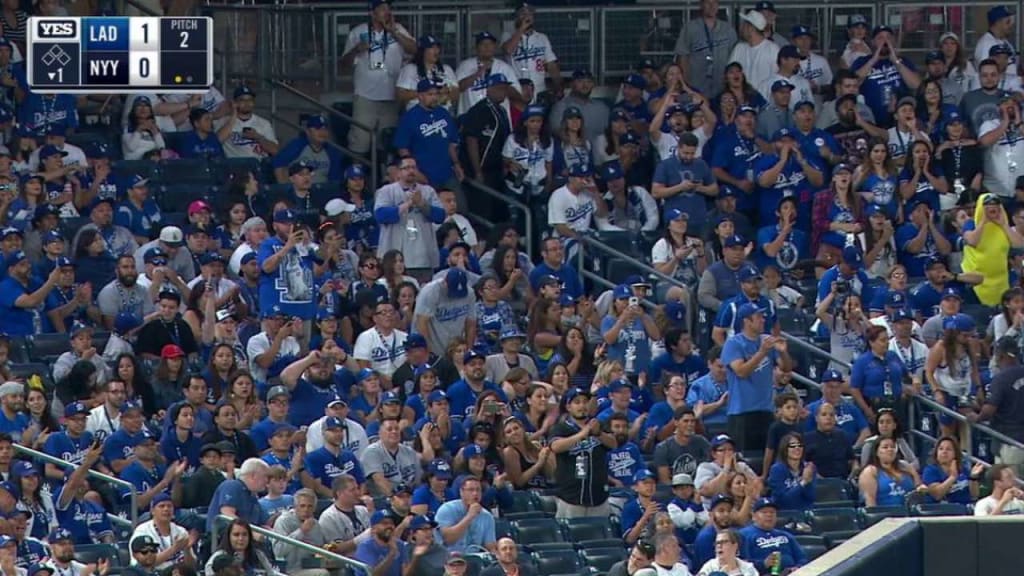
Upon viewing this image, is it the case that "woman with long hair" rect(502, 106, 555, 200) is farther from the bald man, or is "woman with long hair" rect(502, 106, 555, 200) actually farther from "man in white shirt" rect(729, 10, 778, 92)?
the bald man

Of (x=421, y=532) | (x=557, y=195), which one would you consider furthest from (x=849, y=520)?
(x=557, y=195)

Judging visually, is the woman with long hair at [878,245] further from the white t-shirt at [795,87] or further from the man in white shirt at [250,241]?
the man in white shirt at [250,241]

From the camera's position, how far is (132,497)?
16.1m

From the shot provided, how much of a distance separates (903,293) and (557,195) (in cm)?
289

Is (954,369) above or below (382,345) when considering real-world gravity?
below

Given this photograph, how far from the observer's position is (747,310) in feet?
60.6

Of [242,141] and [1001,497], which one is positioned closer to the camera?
[1001,497]

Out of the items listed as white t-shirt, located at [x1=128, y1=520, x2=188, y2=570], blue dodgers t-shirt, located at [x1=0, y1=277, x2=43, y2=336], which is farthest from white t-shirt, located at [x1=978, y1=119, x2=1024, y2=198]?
white t-shirt, located at [x1=128, y1=520, x2=188, y2=570]

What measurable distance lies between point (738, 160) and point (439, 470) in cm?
593

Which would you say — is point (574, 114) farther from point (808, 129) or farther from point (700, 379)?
point (700, 379)

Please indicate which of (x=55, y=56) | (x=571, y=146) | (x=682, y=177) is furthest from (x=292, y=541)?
(x=571, y=146)

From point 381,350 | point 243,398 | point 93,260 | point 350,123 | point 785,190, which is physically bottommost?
point 243,398

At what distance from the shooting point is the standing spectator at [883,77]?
22.9m

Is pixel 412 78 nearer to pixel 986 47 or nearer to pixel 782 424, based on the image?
pixel 986 47
